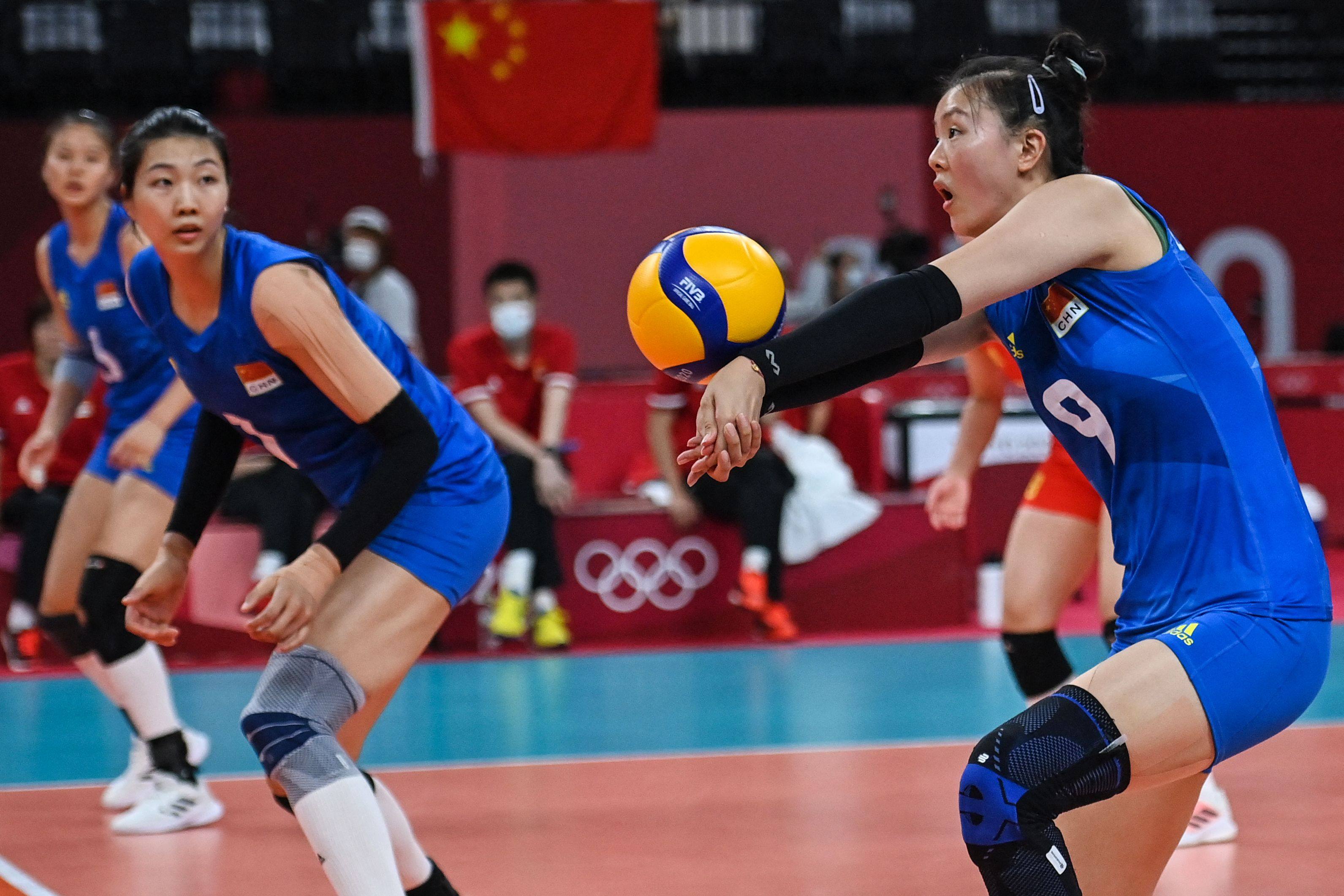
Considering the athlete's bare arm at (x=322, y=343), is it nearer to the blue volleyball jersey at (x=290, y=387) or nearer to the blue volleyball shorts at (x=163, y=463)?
the blue volleyball jersey at (x=290, y=387)

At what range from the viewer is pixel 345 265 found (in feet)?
29.3

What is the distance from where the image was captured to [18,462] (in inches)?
257

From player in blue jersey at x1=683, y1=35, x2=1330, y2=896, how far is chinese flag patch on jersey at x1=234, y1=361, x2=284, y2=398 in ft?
3.48

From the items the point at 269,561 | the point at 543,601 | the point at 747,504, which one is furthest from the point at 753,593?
the point at 269,561

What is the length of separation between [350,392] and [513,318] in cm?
456

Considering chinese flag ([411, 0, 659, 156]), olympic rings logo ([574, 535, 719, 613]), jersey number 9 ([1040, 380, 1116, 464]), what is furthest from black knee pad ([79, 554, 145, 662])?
chinese flag ([411, 0, 659, 156])

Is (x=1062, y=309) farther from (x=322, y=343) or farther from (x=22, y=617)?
(x=22, y=617)

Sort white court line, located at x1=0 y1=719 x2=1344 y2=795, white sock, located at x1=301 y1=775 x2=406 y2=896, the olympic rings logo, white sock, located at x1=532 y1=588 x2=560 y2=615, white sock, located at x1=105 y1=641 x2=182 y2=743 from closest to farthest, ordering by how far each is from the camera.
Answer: white sock, located at x1=301 y1=775 x2=406 y2=896, white sock, located at x1=105 y1=641 x2=182 y2=743, white court line, located at x1=0 y1=719 x2=1344 y2=795, white sock, located at x1=532 y1=588 x2=560 y2=615, the olympic rings logo

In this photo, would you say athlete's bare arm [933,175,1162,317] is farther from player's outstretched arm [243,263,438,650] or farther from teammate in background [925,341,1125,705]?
teammate in background [925,341,1125,705]

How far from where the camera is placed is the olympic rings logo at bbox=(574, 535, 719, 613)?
23.7 ft

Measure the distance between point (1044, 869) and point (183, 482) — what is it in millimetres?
1851

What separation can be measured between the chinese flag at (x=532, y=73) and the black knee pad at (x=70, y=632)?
633cm

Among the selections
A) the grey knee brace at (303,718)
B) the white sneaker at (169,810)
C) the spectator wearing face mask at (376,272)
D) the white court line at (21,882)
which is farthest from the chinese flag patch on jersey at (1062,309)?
the spectator wearing face mask at (376,272)

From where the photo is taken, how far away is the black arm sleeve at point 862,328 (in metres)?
2.07
